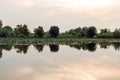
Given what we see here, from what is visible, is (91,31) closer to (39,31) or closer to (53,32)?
(53,32)

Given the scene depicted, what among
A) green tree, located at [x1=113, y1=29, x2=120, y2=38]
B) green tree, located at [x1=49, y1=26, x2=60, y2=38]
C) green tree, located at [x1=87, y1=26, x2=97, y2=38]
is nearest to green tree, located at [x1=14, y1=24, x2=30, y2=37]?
green tree, located at [x1=49, y1=26, x2=60, y2=38]

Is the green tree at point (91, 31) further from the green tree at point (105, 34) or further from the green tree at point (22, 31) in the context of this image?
the green tree at point (22, 31)

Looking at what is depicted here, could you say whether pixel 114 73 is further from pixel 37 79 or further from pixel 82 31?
pixel 82 31

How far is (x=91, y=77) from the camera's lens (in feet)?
43.6

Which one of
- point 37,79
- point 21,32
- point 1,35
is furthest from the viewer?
point 21,32

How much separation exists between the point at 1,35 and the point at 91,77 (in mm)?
48149

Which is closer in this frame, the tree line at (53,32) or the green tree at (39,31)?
the tree line at (53,32)

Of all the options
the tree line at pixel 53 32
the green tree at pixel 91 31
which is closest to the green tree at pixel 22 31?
the tree line at pixel 53 32

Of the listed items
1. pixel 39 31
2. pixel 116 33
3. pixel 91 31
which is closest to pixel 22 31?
pixel 39 31

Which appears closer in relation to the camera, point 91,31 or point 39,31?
point 39,31

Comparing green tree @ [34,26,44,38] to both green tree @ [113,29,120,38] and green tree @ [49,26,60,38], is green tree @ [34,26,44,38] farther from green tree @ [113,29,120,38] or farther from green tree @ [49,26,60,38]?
green tree @ [113,29,120,38]

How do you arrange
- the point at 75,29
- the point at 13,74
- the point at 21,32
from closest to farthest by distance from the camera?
the point at 13,74 < the point at 21,32 < the point at 75,29

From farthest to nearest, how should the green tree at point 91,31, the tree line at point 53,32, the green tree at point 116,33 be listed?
the green tree at point 91,31, the green tree at point 116,33, the tree line at point 53,32

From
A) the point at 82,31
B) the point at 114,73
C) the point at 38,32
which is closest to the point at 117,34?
the point at 82,31
